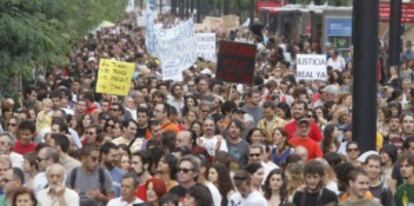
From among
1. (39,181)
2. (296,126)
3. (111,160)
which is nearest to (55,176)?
(39,181)

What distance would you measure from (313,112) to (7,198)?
8.51 m

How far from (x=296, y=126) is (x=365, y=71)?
2943mm

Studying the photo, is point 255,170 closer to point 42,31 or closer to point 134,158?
point 134,158

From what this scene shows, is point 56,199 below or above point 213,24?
above

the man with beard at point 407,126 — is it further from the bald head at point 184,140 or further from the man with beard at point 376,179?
the man with beard at point 376,179

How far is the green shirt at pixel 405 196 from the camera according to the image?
46.1 feet

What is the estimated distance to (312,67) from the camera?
30.7 metres

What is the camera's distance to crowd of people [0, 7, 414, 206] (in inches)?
537

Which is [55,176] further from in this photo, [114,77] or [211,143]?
[114,77]

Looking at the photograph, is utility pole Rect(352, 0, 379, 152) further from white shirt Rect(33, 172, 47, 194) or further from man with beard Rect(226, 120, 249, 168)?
white shirt Rect(33, 172, 47, 194)

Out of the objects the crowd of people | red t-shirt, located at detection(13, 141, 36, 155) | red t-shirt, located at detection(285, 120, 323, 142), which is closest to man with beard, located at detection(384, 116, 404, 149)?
the crowd of people

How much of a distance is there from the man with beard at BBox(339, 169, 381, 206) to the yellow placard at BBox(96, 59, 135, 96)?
11.5 meters

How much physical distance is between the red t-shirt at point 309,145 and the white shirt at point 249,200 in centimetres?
369

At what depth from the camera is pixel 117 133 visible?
736 inches
